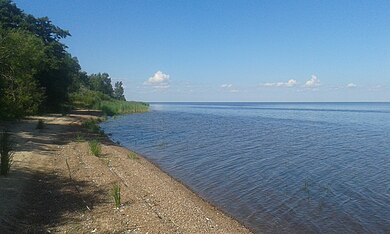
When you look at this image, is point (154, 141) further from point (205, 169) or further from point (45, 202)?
point (45, 202)

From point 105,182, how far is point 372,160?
1831 centimetres

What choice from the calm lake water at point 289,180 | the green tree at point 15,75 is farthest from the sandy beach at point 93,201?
the green tree at point 15,75

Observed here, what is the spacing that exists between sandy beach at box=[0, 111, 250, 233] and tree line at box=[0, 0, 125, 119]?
1385 cm

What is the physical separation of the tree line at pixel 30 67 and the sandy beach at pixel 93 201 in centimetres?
1385

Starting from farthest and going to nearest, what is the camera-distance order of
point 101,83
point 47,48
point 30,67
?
point 101,83
point 47,48
point 30,67

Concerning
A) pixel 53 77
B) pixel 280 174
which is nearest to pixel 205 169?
pixel 280 174

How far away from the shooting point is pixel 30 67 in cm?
3681

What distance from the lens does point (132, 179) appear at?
14609 millimetres

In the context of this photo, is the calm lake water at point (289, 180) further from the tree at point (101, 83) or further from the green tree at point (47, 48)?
the tree at point (101, 83)

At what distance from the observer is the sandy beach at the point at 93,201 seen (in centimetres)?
912

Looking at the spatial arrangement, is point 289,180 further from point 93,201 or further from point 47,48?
point 47,48

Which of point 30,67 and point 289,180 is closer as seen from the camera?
point 289,180

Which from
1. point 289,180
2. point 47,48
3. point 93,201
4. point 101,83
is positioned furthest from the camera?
point 101,83

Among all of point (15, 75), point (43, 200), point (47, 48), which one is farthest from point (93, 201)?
point (47, 48)
